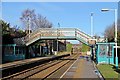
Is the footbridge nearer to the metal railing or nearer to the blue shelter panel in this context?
A: the metal railing

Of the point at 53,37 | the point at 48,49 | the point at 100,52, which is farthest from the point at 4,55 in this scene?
the point at 48,49

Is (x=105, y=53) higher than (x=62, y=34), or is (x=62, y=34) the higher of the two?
(x=62, y=34)

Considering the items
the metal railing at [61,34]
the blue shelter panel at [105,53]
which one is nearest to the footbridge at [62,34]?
the metal railing at [61,34]

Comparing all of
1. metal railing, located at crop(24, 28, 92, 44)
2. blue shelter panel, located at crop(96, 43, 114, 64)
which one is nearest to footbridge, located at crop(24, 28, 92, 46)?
metal railing, located at crop(24, 28, 92, 44)

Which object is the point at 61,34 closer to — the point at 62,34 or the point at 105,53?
the point at 62,34

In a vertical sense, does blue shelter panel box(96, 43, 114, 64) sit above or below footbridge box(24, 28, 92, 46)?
below

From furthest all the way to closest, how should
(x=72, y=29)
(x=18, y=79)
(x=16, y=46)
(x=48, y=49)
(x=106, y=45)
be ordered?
(x=48, y=49)
(x=16, y=46)
(x=72, y=29)
(x=106, y=45)
(x=18, y=79)

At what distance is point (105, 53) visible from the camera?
153 ft

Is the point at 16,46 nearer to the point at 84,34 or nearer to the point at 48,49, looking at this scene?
the point at 84,34

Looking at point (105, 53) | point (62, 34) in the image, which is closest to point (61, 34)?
point (62, 34)

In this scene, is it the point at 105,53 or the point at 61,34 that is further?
the point at 61,34

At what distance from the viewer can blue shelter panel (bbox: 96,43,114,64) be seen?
150 ft

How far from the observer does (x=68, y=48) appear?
16088 centimetres

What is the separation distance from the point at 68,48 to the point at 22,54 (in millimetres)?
97301
